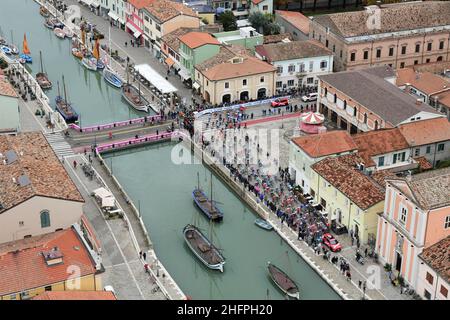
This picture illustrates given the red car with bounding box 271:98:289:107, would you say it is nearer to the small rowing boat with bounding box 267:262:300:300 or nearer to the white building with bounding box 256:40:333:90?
the white building with bounding box 256:40:333:90

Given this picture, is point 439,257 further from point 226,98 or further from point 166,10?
point 166,10

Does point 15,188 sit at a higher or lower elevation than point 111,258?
higher

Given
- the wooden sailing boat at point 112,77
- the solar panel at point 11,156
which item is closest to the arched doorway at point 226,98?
the wooden sailing boat at point 112,77

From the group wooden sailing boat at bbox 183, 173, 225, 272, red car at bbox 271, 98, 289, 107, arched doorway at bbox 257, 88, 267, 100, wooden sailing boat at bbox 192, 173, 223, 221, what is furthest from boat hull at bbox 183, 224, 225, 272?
arched doorway at bbox 257, 88, 267, 100

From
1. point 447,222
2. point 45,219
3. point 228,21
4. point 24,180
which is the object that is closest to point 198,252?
point 45,219

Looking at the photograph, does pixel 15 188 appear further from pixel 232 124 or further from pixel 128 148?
pixel 232 124

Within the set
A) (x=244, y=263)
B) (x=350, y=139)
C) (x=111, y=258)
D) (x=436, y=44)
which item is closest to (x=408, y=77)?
(x=436, y=44)

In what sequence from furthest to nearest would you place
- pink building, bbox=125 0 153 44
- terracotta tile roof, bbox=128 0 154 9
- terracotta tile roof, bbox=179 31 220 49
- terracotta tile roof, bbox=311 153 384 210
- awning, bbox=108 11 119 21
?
awning, bbox=108 11 119 21, pink building, bbox=125 0 153 44, terracotta tile roof, bbox=128 0 154 9, terracotta tile roof, bbox=179 31 220 49, terracotta tile roof, bbox=311 153 384 210
